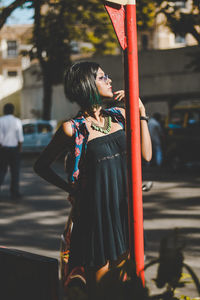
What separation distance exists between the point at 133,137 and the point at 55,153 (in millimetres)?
739

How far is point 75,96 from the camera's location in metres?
2.79

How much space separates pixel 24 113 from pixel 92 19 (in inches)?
723

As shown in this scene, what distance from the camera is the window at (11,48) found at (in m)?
60.2

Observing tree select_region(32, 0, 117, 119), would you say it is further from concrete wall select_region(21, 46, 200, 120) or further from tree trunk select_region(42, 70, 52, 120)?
concrete wall select_region(21, 46, 200, 120)

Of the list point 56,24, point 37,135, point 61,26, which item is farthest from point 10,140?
point 37,135

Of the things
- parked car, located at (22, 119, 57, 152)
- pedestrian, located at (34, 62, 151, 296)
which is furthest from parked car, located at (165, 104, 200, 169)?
pedestrian, located at (34, 62, 151, 296)

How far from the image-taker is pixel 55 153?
2.88 meters

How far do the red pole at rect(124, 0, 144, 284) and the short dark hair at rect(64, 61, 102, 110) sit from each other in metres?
0.54

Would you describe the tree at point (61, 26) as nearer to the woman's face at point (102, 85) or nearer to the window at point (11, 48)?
the woman's face at point (102, 85)

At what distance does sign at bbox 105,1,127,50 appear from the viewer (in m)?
2.19

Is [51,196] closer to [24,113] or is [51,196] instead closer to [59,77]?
[59,77]

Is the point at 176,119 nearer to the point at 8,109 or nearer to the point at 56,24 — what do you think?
the point at 56,24

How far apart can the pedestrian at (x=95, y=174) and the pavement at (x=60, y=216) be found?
8.46 ft

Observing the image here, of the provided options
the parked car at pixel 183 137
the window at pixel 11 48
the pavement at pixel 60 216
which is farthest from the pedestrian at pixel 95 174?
the window at pixel 11 48
